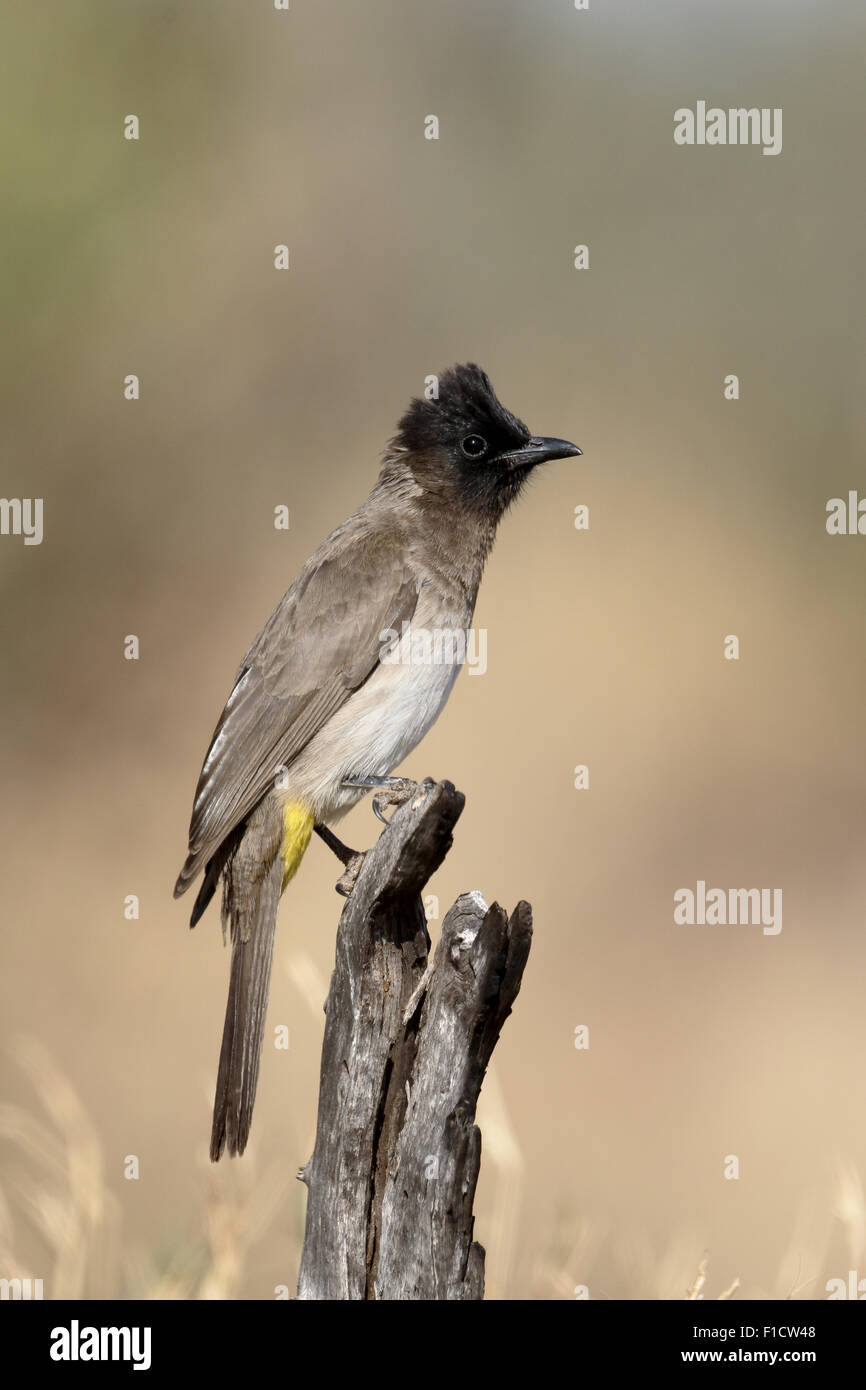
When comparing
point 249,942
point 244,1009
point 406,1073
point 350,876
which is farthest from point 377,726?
point 406,1073

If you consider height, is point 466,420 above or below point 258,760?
above

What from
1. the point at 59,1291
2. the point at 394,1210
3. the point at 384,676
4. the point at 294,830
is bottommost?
the point at 59,1291

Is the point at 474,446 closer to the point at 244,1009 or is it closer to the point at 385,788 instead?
the point at 385,788

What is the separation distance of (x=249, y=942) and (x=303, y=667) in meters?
0.93

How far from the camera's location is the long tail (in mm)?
3854

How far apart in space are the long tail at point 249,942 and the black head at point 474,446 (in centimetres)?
137

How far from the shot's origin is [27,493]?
1034 cm

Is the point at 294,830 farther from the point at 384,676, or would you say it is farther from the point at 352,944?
the point at 352,944

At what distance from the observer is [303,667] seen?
455 centimetres

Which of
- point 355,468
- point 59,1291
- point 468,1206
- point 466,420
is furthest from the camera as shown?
point 355,468

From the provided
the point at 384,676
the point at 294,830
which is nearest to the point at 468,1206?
the point at 294,830

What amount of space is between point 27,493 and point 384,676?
6.68m

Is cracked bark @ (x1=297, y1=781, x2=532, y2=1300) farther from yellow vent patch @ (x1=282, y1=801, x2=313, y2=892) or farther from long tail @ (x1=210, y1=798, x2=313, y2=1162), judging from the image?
yellow vent patch @ (x1=282, y1=801, x2=313, y2=892)

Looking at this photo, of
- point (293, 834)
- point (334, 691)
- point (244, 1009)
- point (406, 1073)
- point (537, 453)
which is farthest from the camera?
point (537, 453)
